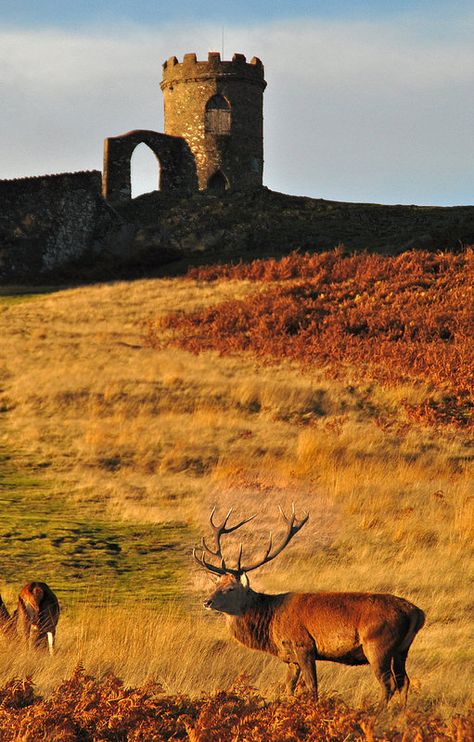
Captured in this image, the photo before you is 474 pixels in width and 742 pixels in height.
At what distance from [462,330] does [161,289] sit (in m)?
13.7

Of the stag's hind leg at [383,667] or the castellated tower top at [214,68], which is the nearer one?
the stag's hind leg at [383,667]

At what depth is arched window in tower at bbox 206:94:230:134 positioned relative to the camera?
53.3 m

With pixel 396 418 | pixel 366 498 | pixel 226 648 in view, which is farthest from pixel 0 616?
pixel 396 418

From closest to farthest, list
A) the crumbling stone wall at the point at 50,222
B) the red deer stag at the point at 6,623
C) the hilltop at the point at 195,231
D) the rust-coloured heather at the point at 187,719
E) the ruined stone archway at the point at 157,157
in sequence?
the rust-coloured heather at the point at 187,719
the red deer stag at the point at 6,623
the hilltop at the point at 195,231
the crumbling stone wall at the point at 50,222
the ruined stone archway at the point at 157,157

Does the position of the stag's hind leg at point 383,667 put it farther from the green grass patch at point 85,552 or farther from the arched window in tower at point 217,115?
the arched window in tower at point 217,115

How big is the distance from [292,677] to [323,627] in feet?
1.90

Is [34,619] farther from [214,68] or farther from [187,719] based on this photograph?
[214,68]

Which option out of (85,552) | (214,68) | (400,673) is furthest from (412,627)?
(214,68)

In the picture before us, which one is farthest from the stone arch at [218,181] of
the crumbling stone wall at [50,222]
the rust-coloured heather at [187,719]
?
the rust-coloured heather at [187,719]

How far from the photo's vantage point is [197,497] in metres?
15.8

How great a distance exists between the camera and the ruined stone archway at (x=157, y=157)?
5228 cm

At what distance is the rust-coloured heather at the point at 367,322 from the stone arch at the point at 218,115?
65.4ft

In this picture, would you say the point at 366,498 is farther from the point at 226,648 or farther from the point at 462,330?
the point at 462,330

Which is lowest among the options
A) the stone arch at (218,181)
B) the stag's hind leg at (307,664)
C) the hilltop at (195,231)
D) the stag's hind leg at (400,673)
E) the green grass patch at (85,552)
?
the green grass patch at (85,552)
